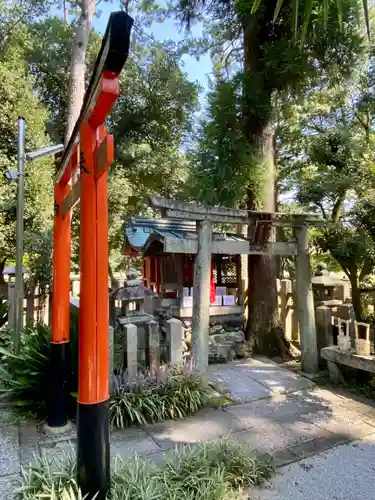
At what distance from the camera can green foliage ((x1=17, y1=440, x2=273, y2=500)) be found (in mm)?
2240

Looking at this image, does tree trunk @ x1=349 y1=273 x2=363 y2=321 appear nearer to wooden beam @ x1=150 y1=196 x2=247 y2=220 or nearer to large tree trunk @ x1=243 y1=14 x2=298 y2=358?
large tree trunk @ x1=243 y1=14 x2=298 y2=358

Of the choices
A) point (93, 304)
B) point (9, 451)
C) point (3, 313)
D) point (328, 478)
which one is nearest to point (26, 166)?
point (3, 313)

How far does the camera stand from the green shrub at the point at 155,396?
3701mm

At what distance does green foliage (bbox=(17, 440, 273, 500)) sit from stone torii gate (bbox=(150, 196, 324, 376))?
5.41 ft

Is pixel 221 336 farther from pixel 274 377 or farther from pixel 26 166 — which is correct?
pixel 26 166

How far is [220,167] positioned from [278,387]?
11.3ft

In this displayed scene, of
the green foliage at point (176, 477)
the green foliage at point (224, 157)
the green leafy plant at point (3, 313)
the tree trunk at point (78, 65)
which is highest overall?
the tree trunk at point (78, 65)

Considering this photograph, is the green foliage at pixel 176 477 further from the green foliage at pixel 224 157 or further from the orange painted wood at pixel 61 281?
the green foliage at pixel 224 157

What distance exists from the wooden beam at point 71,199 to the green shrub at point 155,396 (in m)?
1.94

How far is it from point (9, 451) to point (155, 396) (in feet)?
4.91

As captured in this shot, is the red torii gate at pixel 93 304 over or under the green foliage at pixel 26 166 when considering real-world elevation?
under


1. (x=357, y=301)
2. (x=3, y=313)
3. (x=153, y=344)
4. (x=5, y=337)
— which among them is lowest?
(x=5, y=337)

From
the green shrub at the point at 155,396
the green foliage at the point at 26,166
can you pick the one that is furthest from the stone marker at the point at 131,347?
the green foliage at the point at 26,166

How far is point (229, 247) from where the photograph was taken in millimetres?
5000
